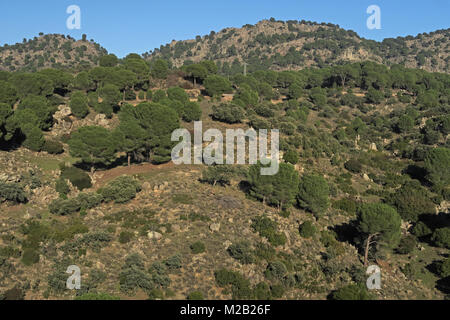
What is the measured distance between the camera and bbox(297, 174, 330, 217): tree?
5053cm

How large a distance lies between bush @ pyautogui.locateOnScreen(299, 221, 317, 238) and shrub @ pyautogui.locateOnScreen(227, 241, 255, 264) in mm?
10086

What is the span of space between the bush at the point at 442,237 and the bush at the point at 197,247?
34.5 metres

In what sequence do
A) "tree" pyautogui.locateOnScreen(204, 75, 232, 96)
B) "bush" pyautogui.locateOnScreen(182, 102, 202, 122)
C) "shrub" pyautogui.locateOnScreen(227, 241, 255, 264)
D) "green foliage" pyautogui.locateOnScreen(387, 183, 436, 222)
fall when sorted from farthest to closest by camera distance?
"tree" pyautogui.locateOnScreen(204, 75, 232, 96) → "bush" pyautogui.locateOnScreen(182, 102, 202, 122) → "green foliage" pyautogui.locateOnScreen(387, 183, 436, 222) → "shrub" pyautogui.locateOnScreen(227, 241, 255, 264)

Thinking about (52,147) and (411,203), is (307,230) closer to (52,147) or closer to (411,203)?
(411,203)

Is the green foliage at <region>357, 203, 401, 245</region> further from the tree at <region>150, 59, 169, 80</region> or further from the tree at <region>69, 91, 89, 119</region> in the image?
the tree at <region>150, 59, 169, 80</region>

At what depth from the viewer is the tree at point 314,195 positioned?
50531 mm

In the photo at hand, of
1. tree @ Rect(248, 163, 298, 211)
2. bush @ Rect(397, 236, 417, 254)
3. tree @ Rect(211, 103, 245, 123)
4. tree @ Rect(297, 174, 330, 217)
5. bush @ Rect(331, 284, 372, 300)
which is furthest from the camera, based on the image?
tree @ Rect(211, 103, 245, 123)

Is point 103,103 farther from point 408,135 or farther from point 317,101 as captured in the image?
point 408,135

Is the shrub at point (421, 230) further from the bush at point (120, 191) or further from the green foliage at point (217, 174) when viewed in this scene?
the bush at point (120, 191)

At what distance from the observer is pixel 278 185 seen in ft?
159

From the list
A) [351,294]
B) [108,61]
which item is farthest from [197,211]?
[108,61]

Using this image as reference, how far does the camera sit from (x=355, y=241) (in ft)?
155

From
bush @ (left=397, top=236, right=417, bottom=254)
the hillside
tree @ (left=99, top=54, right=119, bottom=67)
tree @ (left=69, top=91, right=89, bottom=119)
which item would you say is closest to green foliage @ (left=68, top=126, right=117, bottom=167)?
the hillside
